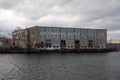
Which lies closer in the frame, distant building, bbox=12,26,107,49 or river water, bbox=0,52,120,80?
river water, bbox=0,52,120,80

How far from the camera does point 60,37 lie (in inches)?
5133

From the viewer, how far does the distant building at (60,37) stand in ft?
414

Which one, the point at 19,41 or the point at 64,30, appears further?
the point at 19,41

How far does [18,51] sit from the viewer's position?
11600 centimetres

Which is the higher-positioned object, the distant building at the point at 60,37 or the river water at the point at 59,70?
the distant building at the point at 60,37

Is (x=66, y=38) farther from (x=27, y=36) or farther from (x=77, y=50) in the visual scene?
(x=27, y=36)

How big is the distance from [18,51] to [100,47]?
5654 cm

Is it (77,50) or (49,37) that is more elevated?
(49,37)

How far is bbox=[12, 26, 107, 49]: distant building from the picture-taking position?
126125mm

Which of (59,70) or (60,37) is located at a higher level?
(60,37)

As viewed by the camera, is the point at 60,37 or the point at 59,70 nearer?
the point at 59,70

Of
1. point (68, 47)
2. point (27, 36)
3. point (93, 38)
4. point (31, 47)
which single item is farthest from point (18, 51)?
point (93, 38)

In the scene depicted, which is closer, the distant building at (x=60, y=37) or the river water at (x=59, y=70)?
the river water at (x=59, y=70)

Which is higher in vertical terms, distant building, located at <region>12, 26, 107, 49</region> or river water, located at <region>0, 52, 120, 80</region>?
distant building, located at <region>12, 26, 107, 49</region>
